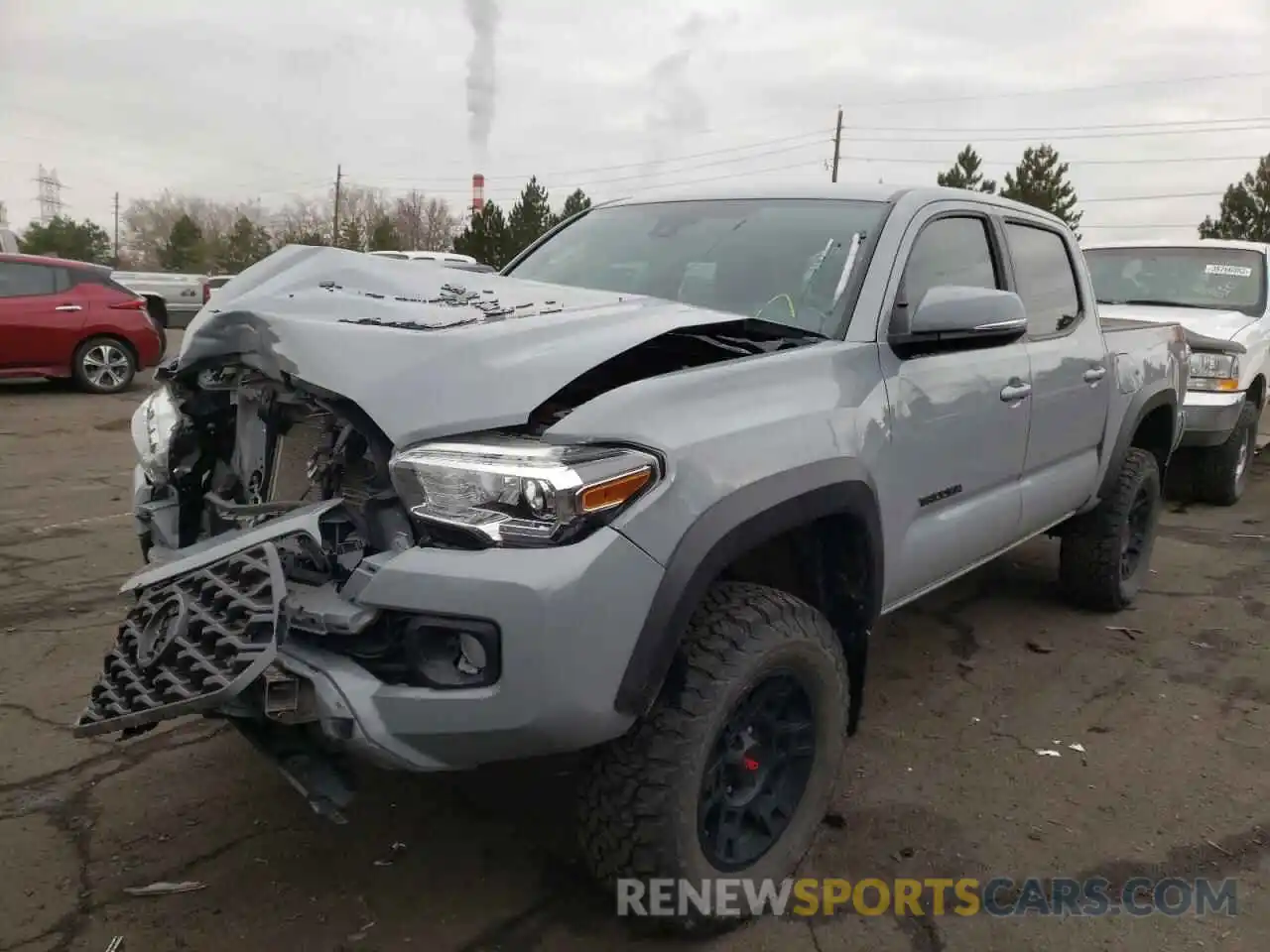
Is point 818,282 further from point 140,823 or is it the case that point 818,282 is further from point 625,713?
point 140,823

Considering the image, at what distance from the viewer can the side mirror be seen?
9.34 feet

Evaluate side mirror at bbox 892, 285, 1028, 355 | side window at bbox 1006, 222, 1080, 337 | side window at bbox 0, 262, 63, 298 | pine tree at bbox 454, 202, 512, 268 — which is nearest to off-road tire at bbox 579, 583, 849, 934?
side mirror at bbox 892, 285, 1028, 355

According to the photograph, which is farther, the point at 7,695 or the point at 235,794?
the point at 7,695

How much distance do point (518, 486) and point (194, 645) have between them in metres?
0.77

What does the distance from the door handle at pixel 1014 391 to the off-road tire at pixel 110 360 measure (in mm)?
10933

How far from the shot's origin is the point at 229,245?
4888 cm

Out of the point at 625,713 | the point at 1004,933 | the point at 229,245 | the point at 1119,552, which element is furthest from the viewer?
the point at 229,245

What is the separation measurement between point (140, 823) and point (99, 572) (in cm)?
253

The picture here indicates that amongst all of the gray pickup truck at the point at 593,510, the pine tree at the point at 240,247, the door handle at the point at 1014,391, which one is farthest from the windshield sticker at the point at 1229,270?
the pine tree at the point at 240,247

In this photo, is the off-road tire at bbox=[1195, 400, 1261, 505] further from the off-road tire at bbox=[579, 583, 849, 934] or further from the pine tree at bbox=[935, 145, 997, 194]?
the pine tree at bbox=[935, 145, 997, 194]

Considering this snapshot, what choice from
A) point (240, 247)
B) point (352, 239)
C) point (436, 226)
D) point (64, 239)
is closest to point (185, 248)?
point (240, 247)

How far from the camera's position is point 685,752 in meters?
2.17

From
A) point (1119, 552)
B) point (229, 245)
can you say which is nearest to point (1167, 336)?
point (1119, 552)

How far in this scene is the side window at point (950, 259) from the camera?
3.23 meters
